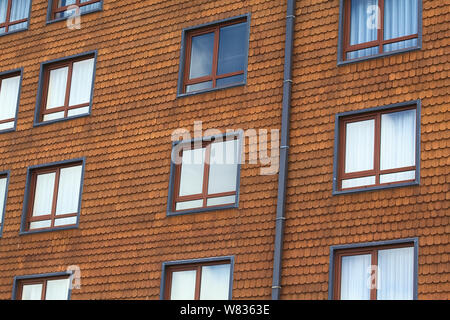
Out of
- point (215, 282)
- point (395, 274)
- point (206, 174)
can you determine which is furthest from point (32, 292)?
point (395, 274)

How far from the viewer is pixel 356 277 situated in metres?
23.6

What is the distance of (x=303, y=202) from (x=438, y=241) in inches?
138

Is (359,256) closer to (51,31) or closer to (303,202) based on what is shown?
(303,202)

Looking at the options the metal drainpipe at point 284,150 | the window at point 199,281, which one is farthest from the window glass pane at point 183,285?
the metal drainpipe at point 284,150

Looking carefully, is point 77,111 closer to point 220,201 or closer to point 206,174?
point 206,174

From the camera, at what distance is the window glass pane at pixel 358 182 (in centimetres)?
2417

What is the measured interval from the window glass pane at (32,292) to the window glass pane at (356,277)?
28.8 ft

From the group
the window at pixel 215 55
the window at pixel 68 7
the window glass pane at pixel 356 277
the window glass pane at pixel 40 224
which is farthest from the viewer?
the window at pixel 68 7

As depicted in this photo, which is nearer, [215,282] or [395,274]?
[395,274]

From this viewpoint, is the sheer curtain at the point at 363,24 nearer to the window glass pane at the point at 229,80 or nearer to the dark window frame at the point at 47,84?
the window glass pane at the point at 229,80

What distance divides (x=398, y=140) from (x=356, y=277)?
3.27 meters

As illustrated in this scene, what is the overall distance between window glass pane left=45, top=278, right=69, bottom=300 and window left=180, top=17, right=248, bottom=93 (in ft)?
19.5

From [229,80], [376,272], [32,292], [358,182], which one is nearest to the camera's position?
[376,272]

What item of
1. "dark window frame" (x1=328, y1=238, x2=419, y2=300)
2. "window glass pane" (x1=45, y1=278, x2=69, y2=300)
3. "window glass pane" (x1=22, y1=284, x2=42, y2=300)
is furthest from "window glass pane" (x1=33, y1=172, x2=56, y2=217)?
"dark window frame" (x1=328, y1=238, x2=419, y2=300)
